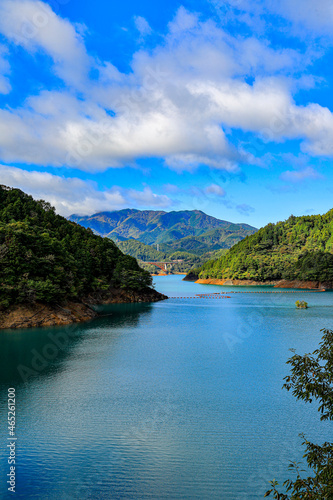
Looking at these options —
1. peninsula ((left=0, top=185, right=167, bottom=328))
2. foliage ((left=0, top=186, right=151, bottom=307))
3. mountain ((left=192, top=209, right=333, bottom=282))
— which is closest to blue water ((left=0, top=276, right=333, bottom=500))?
peninsula ((left=0, top=185, right=167, bottom=328))

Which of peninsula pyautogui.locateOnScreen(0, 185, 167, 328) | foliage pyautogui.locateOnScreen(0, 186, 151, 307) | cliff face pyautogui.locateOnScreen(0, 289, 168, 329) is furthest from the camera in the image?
foliage pyautogui.locateOnScreen(0, 186, 151, 307)

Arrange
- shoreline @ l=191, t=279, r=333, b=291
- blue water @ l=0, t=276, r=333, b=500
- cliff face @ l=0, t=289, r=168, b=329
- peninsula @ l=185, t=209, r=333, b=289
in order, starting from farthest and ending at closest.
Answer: peninsula @ l=185, t=209, r=333, b=289 → shoreline @ l=191, t=279, r=333, b=291 → cliff face @ l=0, t=289, r=168, b=329 → blue water @ l=0, t=276, r=333, b=500

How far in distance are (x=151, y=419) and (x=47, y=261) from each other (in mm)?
36315

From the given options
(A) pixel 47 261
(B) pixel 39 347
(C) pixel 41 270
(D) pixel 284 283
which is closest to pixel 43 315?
(C) pixel 41 270

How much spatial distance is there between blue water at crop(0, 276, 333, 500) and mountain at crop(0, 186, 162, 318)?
9561mm

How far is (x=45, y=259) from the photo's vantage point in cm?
5016

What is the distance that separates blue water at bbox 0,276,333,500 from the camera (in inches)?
509

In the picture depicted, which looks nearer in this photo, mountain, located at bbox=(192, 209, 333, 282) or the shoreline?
the shoreline

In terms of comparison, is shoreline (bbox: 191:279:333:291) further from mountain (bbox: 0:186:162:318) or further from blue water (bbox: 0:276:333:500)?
blue water (bbox: 0:276:333:500)

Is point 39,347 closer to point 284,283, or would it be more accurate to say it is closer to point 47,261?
point 47,261

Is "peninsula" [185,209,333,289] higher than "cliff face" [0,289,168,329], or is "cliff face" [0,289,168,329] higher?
"peninsula" [185,209,333,289]

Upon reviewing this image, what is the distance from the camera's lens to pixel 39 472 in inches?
528

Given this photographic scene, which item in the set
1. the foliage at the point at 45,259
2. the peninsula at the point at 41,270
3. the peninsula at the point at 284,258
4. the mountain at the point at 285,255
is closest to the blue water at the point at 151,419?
the peninsula at the point at 41,270

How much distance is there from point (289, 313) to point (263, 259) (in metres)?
102
